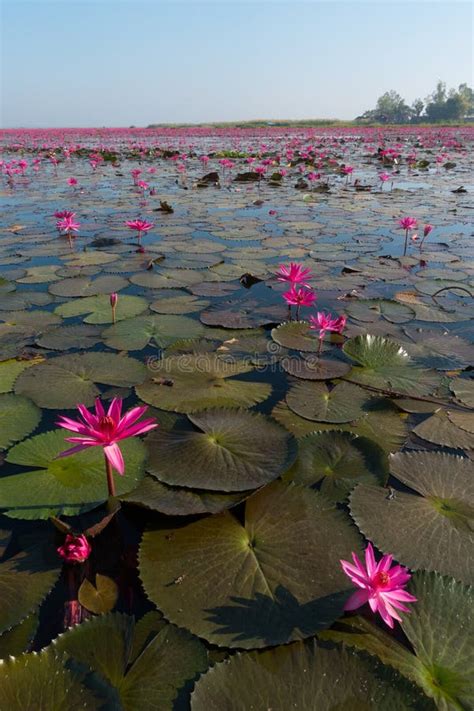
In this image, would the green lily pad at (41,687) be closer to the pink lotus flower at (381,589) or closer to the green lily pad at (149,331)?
the pink lotus flower at (381,589)

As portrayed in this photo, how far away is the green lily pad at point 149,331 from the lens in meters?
2.53

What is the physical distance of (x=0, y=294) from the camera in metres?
3.21

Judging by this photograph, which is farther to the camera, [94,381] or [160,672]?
[94,381]

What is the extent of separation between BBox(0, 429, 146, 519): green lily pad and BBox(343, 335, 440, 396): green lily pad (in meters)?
1.18

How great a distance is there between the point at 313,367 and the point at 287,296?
48 cm

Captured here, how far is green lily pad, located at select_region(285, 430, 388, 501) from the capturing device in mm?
1527

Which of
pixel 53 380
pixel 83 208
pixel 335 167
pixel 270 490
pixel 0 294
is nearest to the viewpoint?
pixel 270 490

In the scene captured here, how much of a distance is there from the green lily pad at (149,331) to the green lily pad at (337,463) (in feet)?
3.86

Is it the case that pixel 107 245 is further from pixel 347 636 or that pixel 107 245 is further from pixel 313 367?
pixel 347 636

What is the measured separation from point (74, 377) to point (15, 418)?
0.38 meters

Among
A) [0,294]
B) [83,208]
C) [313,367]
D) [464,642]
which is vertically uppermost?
[83,208]

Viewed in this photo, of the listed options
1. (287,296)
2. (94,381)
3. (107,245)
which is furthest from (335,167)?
(94,381)
